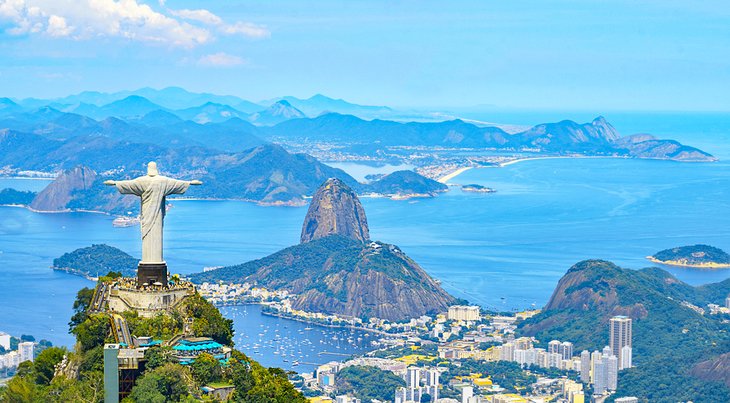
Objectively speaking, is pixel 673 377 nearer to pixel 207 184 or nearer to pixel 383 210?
pixel 383 210

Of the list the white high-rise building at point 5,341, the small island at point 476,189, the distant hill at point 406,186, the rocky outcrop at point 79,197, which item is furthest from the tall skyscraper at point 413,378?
the small island at point 476,189

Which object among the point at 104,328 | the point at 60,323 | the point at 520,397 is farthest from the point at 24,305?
the point at 104,328

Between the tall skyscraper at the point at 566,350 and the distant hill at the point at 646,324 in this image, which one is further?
the tall skyscraper at the point at 566,350

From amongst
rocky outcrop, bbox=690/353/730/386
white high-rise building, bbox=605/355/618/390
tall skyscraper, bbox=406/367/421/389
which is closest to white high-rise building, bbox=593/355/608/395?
white high-rise building, bbox=605/355/618/390

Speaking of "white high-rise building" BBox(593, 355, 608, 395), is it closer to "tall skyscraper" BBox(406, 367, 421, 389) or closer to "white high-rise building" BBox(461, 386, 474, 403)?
"white high-rise building" BBox(461, 386, 474, 403)

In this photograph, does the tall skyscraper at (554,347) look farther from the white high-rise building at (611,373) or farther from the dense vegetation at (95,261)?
the dense vegetation at (95,261)

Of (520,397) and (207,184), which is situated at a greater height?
(207,184)
